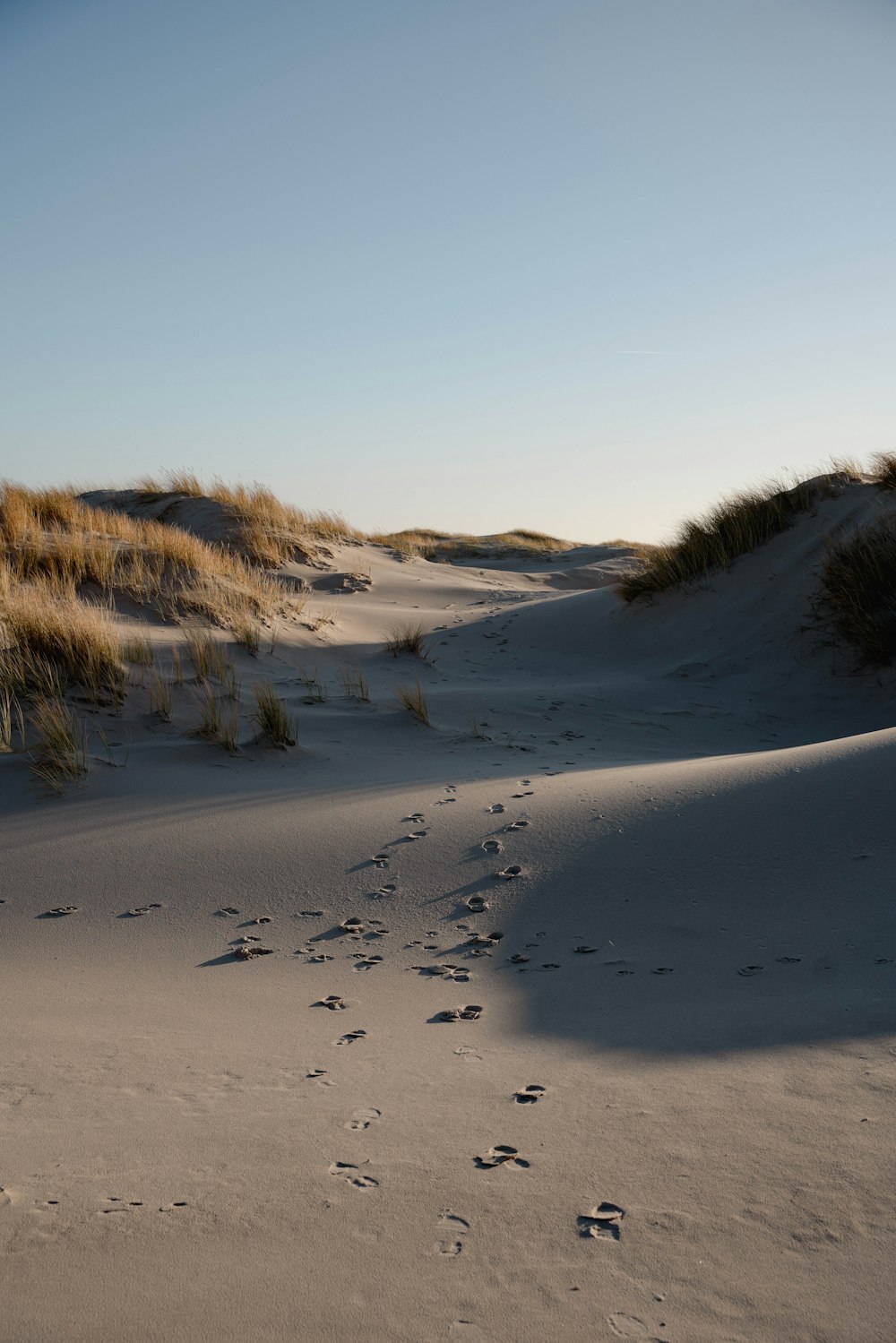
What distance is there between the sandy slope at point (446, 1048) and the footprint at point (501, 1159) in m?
0.03

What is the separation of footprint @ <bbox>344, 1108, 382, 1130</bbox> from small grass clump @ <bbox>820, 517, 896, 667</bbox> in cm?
692

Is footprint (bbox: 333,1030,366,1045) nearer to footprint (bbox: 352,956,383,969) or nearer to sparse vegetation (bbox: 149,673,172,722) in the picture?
footprint (bbox: 352,956,383,969)

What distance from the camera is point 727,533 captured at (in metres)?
10.3

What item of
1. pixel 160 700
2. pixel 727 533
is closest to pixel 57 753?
pixel 160 700

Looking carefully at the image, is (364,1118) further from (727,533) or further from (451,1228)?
(727,533)

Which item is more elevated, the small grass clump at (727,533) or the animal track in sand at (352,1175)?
the small grass clump at (727,533)

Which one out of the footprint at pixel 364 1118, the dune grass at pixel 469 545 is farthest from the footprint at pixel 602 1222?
the dune grass at pixel 469 545

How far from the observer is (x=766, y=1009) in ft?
8.10

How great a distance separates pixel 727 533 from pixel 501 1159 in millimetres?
9302

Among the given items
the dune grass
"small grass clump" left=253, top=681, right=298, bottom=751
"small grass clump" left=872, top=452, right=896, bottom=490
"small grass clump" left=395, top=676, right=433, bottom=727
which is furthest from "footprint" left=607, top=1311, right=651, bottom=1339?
the dune grass

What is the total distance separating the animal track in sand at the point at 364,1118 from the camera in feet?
6.36

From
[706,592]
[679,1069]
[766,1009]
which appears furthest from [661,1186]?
[706,592]

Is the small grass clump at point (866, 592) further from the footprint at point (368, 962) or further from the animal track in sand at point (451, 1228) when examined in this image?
the animal track in sand at point (451, 1228)

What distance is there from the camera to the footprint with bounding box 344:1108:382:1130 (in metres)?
1.94
